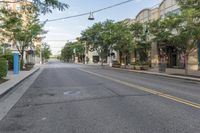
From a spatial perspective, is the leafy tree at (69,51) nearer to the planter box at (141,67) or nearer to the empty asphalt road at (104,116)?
the planter box at (141,67)

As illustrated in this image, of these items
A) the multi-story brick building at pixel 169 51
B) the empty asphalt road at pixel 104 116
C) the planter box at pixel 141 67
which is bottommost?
the empty asphalt road at pixel 104 116

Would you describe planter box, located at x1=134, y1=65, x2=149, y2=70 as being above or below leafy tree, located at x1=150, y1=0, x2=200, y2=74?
below

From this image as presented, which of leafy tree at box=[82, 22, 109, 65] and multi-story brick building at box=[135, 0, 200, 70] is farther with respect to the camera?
leafy tree at box=[82, 22, 109, 65]

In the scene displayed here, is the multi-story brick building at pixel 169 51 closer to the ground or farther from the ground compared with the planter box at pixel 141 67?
Result: farther from the ground

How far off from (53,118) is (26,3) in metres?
13.0

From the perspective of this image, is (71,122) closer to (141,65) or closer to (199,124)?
(199,124)

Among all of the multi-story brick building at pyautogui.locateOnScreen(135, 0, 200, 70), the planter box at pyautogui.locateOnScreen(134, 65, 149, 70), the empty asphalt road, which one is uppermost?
the multi-story brick building at pyautogui.locateOnScreen(135, 0, 200, 70)

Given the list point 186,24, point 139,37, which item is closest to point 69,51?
point 139,37

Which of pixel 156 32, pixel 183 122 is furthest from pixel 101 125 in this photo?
pixel 156 32

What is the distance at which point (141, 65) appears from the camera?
48.2 metres

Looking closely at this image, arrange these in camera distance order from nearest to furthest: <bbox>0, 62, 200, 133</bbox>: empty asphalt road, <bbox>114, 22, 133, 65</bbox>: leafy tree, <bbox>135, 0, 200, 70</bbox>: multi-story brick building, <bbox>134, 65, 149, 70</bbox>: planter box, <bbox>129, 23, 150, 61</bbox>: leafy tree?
1. <bbox>0, 62, 200, 133</bbox>: empty asphalt road
2. <bbox>135, 0, 200, 70</bbox>: multi-story brick building
3. <bbox>134, 65, 149, 70</bbox>: planter box
4. <bbox>114, 22, 133, 65</bbox>: leafy tree
5. <bbox>129, 23, 150, 61</bbox>: leafy tree

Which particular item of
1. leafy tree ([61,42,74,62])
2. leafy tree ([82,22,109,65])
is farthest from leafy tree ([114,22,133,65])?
leafy tree ([61,42,74,62])

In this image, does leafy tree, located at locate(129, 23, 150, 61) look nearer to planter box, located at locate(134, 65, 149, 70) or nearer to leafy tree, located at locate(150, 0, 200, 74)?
planter box, located at locate(134, 65, 149, 70)

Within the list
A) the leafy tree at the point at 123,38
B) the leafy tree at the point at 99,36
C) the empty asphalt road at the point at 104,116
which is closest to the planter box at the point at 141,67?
the leafy tree at the point at 123,38
